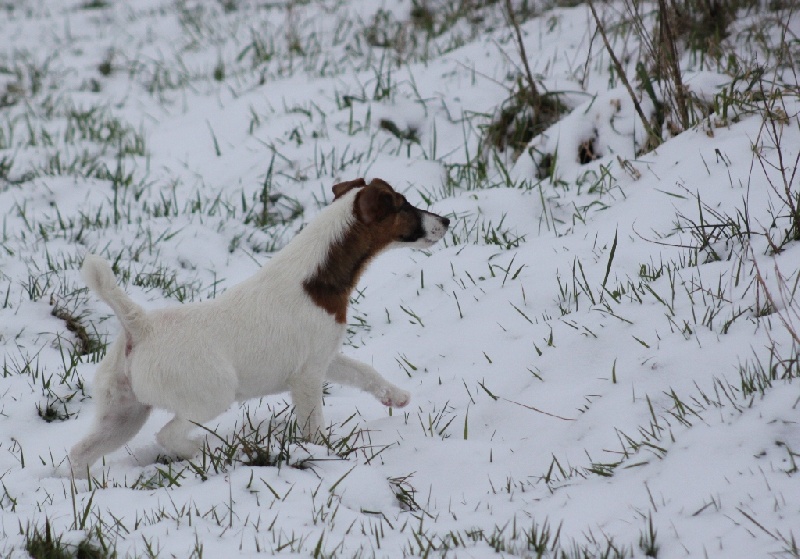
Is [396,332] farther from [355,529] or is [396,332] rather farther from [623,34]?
[623,34]

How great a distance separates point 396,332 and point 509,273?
73cm

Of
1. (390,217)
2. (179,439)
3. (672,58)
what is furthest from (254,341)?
(672,58)

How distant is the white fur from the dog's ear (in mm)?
65

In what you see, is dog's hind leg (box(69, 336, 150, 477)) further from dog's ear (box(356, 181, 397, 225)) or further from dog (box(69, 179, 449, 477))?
dog's ear (box(356, 181, 397, 225))

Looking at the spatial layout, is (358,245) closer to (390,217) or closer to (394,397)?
(390,217)

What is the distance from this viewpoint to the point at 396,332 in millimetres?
4844

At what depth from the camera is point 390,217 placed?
4023 millimetres

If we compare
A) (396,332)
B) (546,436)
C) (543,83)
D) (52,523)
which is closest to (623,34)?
(543,83)

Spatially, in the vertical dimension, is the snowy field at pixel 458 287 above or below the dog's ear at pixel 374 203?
below

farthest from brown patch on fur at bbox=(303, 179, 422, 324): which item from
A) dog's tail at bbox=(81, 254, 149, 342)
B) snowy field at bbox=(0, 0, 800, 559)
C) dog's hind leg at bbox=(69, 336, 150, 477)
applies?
dog's hind leg at bbox=(69, 336, 150, 477)

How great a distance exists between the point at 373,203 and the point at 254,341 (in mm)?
824

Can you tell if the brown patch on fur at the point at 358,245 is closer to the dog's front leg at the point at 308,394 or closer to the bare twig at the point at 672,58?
the dog's front leg at the point at 308,394

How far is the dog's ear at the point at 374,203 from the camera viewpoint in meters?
3.88

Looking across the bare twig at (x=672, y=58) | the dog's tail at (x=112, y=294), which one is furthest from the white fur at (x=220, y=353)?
the bare twig at (x=672, y=58)
